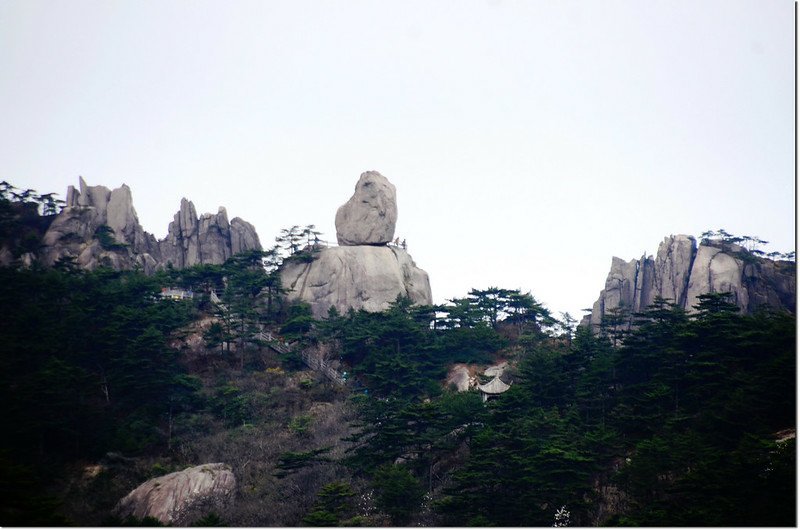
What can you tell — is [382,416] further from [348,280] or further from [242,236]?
[242,236]

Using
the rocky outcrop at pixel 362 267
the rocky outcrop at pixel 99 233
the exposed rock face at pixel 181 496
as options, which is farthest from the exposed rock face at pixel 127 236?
the exposed rock face at pixel 181 496

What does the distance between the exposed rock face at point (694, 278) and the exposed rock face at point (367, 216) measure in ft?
60.0

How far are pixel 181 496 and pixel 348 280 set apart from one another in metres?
27.7

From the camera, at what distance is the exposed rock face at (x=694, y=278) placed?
53.7 m

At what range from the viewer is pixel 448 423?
3366 centimetres

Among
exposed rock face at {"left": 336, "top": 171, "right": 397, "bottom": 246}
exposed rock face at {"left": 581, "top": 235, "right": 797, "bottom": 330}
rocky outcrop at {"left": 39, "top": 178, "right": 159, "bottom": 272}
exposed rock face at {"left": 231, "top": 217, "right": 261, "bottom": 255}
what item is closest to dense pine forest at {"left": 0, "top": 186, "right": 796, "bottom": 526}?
rocky outcrop at {"left": 39, "top": 178, "right": 159, "bottom": 272}

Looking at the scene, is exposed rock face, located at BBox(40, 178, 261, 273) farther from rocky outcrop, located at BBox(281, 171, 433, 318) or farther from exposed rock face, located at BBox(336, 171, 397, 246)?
exposed rock face, located at BBox(336, 171, 397, 246)

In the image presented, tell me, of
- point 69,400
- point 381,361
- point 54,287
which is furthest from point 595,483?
point 54,287

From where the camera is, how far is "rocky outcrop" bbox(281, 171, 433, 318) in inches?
2221

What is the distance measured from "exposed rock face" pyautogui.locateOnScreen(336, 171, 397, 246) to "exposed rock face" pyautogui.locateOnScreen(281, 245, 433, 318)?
1267 millimetres

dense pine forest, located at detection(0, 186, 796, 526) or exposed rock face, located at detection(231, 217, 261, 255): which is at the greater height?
exposed rock face, located at detection(231, 217, 261, 255)

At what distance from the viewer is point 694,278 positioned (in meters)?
55.8

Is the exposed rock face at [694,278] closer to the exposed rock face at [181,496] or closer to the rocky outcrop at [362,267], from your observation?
the rocky outcrop at [362,267]

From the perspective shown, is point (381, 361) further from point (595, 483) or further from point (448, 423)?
point (595, 483)
